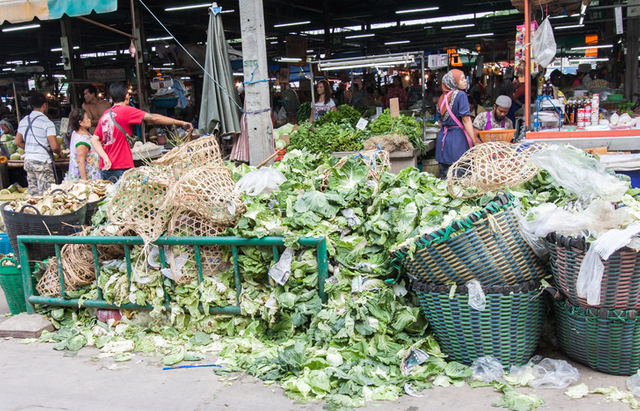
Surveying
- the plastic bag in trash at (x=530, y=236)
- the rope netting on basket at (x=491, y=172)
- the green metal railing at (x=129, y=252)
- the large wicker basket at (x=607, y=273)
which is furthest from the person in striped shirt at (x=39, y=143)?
the large wicker basket at (x=607, y=273)

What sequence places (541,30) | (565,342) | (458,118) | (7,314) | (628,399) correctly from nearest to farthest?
(628,399), (565,342), (7,314), (541,30), (458,118)

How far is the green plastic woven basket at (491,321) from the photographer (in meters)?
3.11

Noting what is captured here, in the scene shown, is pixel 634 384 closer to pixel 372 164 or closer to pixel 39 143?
pixel 372 164

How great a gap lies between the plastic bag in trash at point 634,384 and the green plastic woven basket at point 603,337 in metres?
0.08

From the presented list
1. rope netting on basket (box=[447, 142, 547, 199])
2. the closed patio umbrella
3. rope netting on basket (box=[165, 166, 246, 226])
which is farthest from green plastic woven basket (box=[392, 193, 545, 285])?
the closed patio umbrella

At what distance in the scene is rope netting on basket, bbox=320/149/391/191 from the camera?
4324 mm

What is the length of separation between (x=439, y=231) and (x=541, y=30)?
4.06m

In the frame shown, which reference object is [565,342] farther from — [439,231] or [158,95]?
[158,95]

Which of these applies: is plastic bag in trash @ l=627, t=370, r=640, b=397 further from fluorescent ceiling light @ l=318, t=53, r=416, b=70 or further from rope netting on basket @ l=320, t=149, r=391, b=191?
fluorescent ceiling light @ l=318, t=53, r=416, b=70

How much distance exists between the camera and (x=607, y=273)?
9.11 ft

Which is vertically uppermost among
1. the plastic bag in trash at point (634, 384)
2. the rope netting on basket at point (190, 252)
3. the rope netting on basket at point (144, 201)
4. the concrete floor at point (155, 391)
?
the rope netting on basket at point (144, 201)

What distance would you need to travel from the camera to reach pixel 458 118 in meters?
6.32

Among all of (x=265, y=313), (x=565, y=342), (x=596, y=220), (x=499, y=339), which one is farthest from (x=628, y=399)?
(x=265, y=313)

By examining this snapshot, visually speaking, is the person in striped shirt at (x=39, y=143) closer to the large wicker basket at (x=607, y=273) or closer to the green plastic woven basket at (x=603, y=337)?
the large wicker basket at (x=607, y=273)
